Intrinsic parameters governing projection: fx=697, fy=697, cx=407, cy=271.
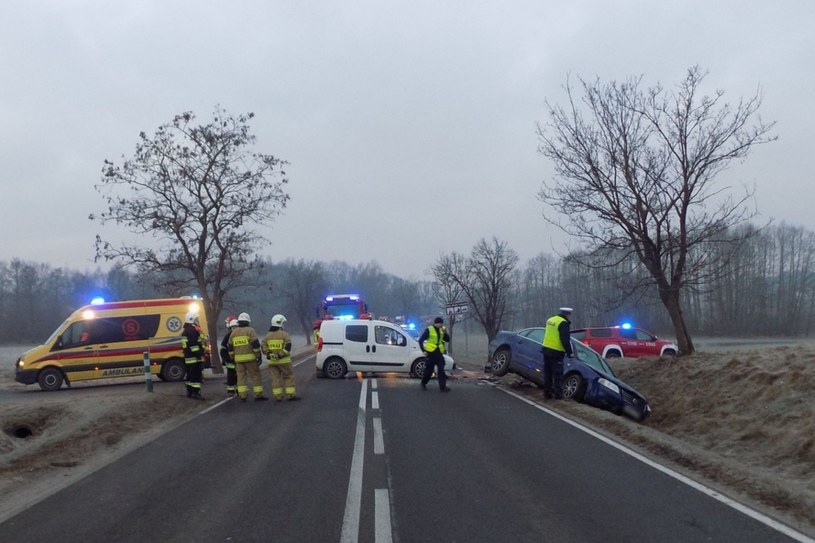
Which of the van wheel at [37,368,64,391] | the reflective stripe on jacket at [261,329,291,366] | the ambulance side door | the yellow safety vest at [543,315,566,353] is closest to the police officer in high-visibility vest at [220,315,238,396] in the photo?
the reflective stripe on jacket at [261,329,291,366]

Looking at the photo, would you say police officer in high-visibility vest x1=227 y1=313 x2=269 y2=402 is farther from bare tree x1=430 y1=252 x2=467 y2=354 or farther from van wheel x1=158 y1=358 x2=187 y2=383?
bare tree x1=430 y1=252 x2=467 y2=354

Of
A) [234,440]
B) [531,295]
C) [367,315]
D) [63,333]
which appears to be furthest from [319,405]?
[531,295]

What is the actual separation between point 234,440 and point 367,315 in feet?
89.4

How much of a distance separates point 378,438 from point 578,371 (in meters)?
6.81

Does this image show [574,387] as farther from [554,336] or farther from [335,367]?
[335,367]

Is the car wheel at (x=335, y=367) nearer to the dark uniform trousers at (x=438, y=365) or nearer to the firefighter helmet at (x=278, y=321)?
the dark uniform trousers at (x=438, y=365)

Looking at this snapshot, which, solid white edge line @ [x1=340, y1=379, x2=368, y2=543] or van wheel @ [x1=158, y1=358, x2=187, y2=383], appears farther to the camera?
van wheel @ [x1=158, y1=358, x2=187, y2=383]

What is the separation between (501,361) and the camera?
18406mm

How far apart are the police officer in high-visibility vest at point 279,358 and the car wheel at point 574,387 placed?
604cm

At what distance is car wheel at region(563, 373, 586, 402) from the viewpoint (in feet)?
50.6

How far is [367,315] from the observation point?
37.7m

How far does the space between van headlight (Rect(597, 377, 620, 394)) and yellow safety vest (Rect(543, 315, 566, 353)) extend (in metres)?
1.00

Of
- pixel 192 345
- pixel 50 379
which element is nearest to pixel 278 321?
pixel 192 345

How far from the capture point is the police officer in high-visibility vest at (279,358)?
577 inches
